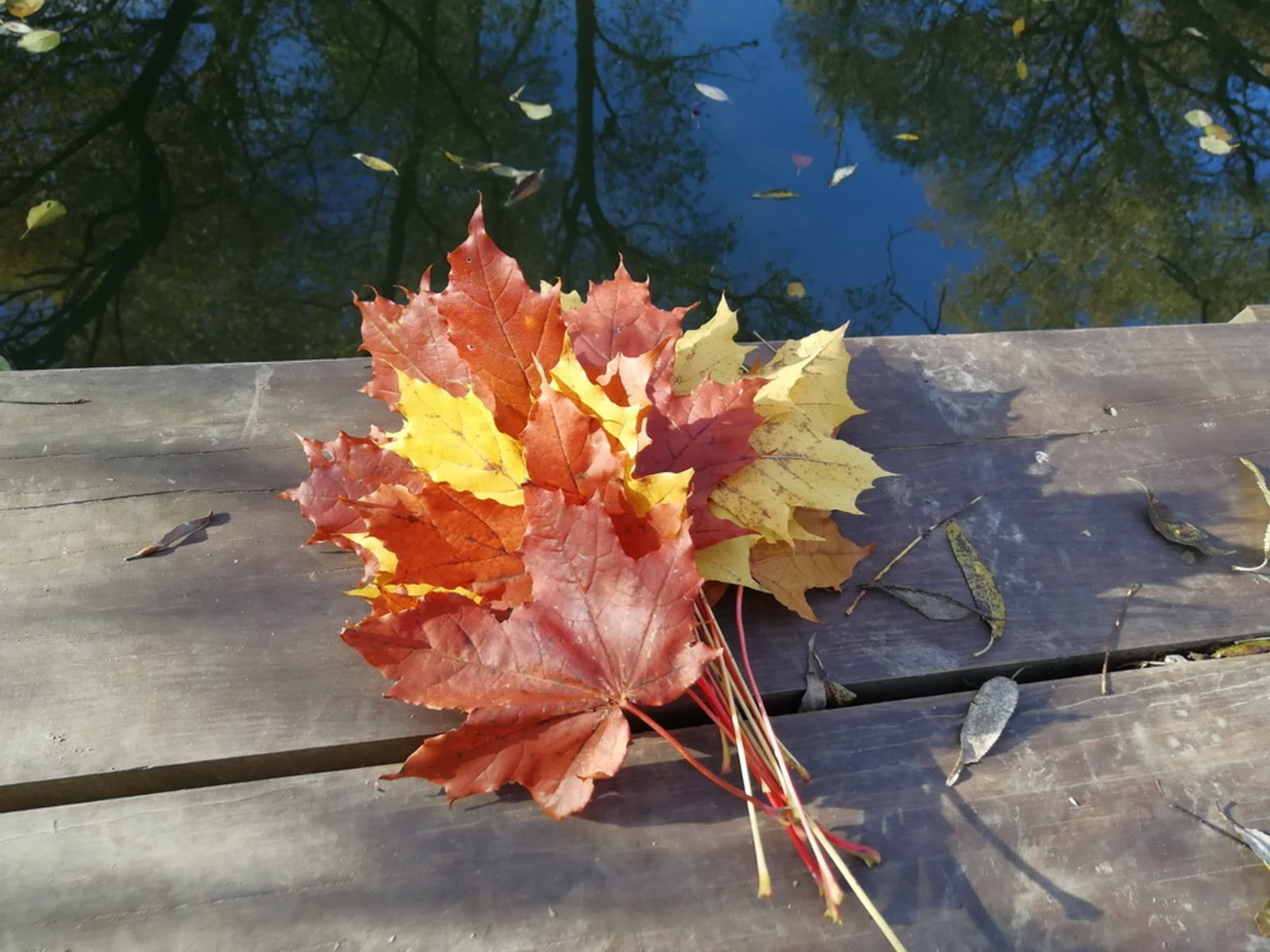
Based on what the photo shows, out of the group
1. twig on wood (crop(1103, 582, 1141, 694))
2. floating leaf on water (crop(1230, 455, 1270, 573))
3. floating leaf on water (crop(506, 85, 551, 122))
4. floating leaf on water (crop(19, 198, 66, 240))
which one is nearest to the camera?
twig on wood (crop(1103, 582, 1141, 694))

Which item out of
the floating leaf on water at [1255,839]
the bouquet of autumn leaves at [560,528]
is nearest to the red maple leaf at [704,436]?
the bouquet of autumn leaves at [560,528]

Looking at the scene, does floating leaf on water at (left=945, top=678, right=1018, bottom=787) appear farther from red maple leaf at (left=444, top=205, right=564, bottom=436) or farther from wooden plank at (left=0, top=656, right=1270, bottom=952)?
red maple leaf at (left=444, top=205, right=564, bottom=436)

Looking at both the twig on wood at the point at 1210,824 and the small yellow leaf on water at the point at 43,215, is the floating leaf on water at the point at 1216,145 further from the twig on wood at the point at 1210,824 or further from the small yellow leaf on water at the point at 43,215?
the small yellow leaf on water at the point at 43,215

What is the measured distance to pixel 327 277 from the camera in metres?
2.66

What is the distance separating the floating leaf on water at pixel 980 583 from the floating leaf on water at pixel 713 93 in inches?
103

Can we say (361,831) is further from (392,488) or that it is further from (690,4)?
(690,4)

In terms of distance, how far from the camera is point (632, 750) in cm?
82

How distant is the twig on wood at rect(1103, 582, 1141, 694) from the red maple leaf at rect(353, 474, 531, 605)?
24.5 inches

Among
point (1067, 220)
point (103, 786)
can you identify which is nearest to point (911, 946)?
point (103, 786)

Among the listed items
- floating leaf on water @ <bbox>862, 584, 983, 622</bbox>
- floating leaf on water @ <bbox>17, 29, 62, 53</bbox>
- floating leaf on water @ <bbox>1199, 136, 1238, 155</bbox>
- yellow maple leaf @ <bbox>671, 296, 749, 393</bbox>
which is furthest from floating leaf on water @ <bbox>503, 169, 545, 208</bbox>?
floating leaf on water @ <bbox>1199, 136, 1238, 155</bbox>

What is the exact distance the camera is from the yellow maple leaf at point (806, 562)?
2.92 feet

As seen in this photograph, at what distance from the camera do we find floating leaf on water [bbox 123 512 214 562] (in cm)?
93

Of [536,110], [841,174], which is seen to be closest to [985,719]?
[841,174]

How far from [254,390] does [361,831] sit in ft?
2.02
